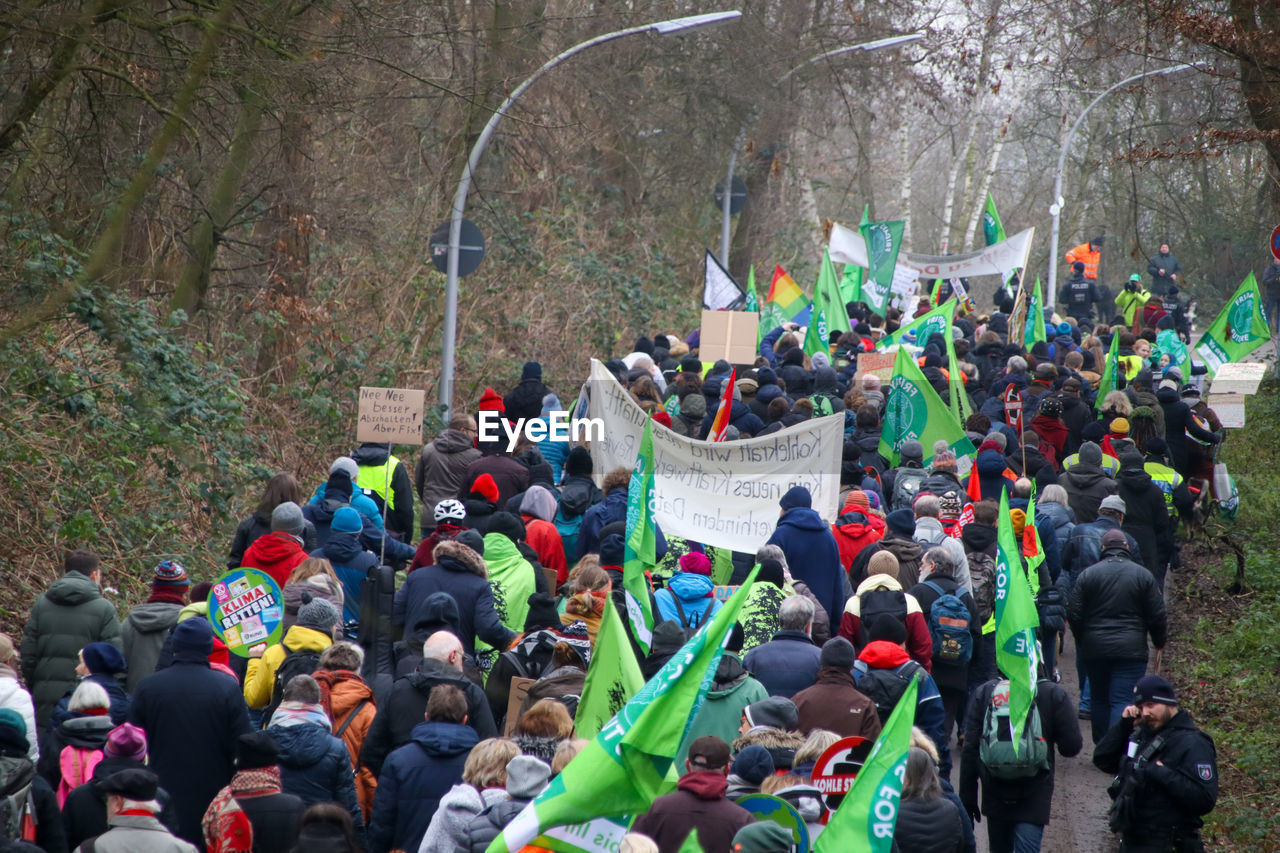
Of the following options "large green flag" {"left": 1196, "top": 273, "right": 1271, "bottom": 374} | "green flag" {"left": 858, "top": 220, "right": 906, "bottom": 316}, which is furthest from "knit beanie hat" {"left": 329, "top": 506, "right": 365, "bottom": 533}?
"green flag" {"left": 858, "top": 220, "right": 906, "bottom": 316}

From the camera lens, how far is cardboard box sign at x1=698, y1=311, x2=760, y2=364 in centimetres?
1753

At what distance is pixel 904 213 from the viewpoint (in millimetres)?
43031

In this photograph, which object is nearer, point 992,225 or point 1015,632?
point 1015,632

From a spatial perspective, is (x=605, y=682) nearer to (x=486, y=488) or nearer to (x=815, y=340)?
(x=486, y=488)

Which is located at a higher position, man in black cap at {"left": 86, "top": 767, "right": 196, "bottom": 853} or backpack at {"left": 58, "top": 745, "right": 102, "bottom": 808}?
man in black cap at {"left": 86, "top": 767, "right": 196, "bottom": 853}

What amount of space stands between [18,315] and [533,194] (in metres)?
16.5

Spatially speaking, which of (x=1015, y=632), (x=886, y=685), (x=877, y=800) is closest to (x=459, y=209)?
(x=886, y=685)

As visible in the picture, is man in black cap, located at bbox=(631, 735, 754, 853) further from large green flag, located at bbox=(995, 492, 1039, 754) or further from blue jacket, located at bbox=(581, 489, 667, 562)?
blue jacket, located at bbox=(581, 489, 667, 562)

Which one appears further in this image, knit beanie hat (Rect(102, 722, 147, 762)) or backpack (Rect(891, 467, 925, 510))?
backpack (Rect(891, 467, 925, 510))

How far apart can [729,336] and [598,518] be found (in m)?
7.35

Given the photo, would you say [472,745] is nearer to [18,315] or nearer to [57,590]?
[57,590]

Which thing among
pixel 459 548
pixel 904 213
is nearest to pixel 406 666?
pixel 459 548

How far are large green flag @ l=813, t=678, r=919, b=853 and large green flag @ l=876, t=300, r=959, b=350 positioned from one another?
1361 centimetres

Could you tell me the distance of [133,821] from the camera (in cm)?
550
